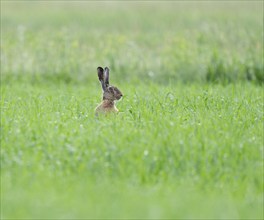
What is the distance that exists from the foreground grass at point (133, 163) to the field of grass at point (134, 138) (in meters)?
0.01

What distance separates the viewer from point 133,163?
25.8 ft

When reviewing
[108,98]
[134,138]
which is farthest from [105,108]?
[134,138]

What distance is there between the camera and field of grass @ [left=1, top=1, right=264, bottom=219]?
6.84 meters

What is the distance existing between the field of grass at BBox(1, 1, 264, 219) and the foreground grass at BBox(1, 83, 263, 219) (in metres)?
0.01

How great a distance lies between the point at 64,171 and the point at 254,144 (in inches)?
85.2

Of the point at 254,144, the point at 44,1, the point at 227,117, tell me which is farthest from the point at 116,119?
the point at 44,1

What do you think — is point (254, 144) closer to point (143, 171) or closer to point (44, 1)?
point (143, 171)

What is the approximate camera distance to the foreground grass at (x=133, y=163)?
6.68 m

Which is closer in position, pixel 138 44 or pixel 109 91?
pixel 109 91

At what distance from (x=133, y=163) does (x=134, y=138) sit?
2.79 feet

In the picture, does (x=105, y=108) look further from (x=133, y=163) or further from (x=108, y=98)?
(x=133, y=163)

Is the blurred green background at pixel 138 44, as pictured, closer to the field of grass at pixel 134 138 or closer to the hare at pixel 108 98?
the field of grass at pixel 134 138

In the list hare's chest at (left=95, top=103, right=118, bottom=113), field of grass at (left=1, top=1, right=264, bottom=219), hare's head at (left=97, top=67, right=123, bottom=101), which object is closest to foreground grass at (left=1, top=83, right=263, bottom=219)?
field of grass at (left=1, top=1, right=264, bottom=219)

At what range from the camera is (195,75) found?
17297 millimetres
